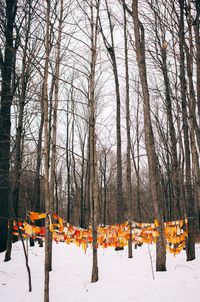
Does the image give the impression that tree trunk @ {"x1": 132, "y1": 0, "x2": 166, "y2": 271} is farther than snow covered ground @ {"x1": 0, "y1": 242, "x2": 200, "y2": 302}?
Yes

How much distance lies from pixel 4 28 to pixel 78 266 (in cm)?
824

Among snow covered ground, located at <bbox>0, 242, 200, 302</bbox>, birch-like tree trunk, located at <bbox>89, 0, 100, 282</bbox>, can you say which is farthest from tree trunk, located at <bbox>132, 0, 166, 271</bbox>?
birch-like tree trunk, located at <bbox>89, 0, 100, 282</bbox>

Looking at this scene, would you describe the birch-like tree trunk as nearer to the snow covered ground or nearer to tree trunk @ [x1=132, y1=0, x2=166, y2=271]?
the snow covered ground

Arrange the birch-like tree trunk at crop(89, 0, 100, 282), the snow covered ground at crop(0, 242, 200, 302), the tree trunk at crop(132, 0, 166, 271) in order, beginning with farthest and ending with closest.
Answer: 1. the tree trunk at crop(132, 0, 166, 271)
2. the birch-like tree trunk at crop(89, 0, 100, 282)
3. the snow covered ground at crop(0, 242, 200, 302)

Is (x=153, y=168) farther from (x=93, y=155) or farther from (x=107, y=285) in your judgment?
(x=107, y=285)

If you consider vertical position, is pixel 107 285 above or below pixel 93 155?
below

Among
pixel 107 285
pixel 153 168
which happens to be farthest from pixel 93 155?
pixel 107 285

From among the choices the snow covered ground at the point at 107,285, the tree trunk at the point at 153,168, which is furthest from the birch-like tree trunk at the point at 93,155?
the tree trunk at the point at 153,168

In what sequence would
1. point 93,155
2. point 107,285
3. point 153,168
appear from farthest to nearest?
point 153,168, point 93,155, point 107,285

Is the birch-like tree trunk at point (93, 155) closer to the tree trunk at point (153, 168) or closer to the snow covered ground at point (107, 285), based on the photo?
the snow covered ground at point (107, 285)

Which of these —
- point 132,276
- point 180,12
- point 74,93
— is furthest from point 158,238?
point 74,93

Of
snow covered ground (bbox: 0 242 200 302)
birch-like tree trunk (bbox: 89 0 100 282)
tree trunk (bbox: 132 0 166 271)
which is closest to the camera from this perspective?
snow covered ground (bbox: 0 242 200 302)

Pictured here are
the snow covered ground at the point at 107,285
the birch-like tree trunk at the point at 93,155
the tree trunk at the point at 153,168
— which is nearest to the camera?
the snow covered ground at the point at 107,285

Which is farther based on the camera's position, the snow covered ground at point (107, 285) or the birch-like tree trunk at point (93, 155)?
the birch-like tree trunk at point (93, 155)
